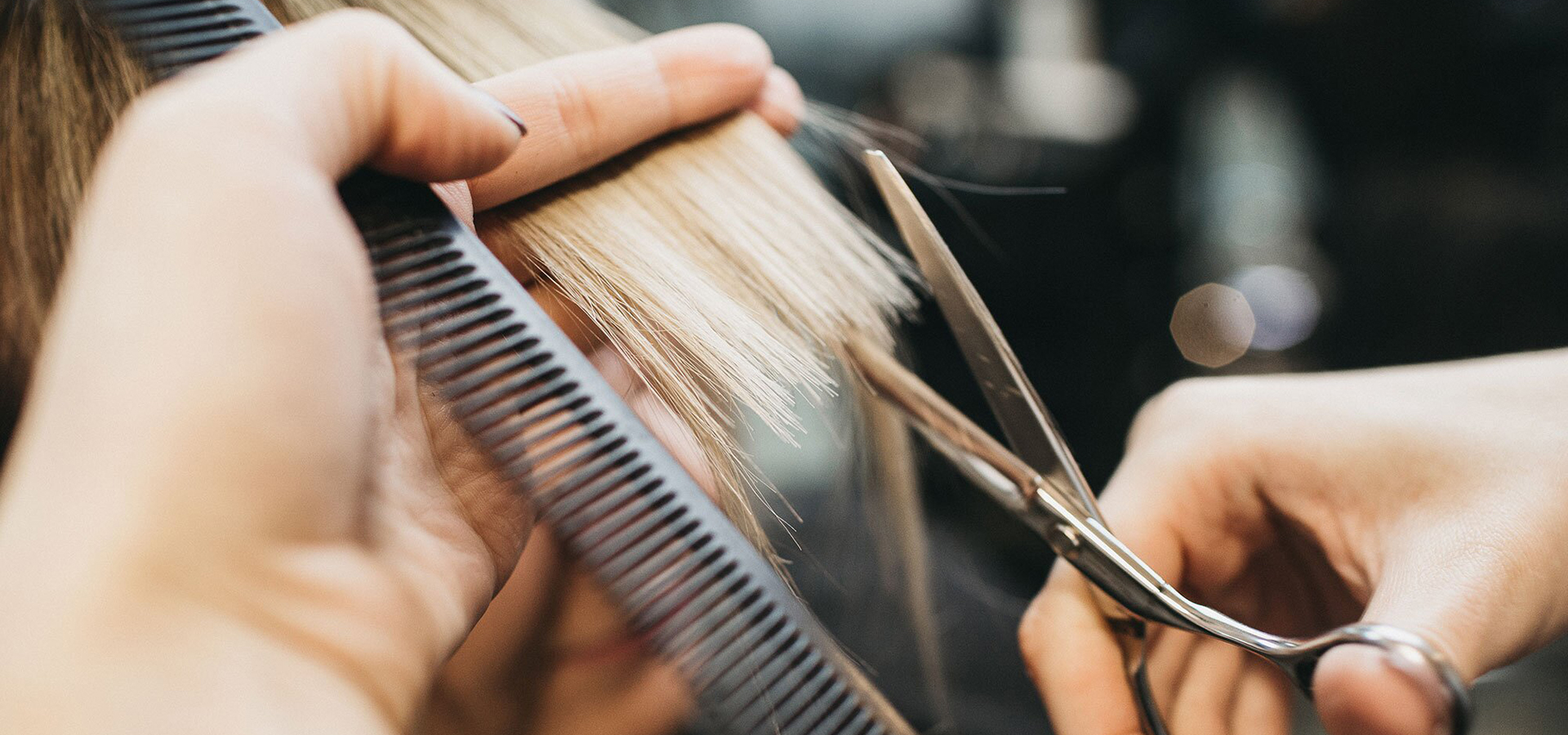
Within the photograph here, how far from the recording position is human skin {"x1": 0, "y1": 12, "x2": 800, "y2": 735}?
0.24m

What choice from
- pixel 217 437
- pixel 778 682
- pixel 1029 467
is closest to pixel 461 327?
pixel 217 437

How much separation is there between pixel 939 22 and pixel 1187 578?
95 cm

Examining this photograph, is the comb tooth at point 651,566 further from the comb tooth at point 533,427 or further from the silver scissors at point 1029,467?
the silver scissors at point 1029,467

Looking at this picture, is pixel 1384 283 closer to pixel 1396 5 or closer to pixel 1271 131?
pixel 1271 131

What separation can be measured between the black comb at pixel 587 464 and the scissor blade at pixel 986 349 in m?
0.19

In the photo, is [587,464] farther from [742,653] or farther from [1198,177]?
[1198,177]

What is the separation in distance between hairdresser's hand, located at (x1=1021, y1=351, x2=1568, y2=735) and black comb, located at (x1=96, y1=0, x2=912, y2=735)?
205mm

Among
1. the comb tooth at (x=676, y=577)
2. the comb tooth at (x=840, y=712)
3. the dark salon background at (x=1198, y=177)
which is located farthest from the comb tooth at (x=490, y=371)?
the dark salon background at (x=1198, y=177)

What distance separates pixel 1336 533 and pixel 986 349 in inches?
9.4

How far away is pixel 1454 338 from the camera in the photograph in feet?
3.77

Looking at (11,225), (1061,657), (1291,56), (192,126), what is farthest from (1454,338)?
(11,225)

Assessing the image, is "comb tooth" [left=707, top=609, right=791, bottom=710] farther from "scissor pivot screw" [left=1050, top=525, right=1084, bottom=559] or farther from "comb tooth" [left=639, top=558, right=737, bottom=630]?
"scissor pivot screw" [left=1050, top=525, right=1084, bottom=559]

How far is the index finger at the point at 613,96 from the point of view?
48 centimetres

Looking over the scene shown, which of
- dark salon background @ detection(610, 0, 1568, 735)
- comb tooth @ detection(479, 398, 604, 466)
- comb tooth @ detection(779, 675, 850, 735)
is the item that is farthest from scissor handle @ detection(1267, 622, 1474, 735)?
dark salon background @ detection(610, 0, 1568, 735)
